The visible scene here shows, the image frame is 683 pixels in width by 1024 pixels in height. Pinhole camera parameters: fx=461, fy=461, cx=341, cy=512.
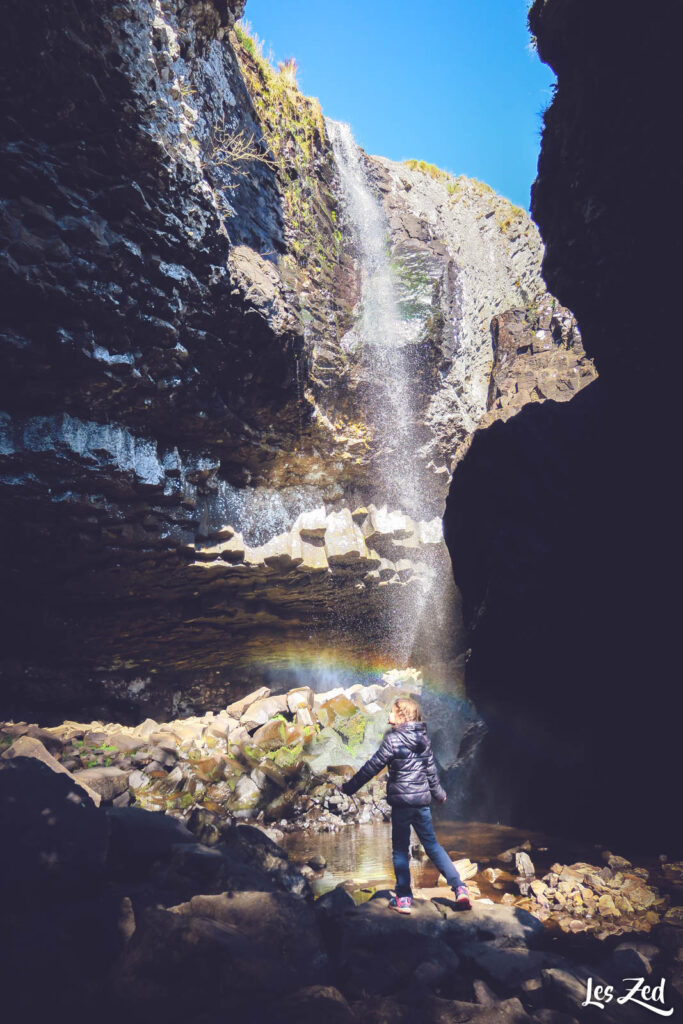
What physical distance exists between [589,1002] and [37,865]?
11.1 feet

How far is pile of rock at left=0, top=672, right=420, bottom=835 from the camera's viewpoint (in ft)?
29.1

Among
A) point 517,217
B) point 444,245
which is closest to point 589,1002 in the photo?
point 444,245

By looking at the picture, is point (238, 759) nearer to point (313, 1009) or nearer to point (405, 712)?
point (405, 712)

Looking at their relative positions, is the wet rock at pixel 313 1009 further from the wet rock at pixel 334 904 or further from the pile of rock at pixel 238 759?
the pile of rock at pixel 238 759

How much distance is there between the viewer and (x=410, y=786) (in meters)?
4.23

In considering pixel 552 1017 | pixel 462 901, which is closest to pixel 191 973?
pixel 552 1017

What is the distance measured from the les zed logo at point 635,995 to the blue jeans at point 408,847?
142cm

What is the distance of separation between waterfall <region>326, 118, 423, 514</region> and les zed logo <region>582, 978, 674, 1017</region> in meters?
11.2

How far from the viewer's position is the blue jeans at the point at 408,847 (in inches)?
154

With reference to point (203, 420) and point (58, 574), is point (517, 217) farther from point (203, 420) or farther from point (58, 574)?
point (58, 574)

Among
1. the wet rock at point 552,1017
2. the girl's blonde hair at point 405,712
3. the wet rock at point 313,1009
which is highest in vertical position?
the girl's blonde hair at point 405,712

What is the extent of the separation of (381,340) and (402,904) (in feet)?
38.7

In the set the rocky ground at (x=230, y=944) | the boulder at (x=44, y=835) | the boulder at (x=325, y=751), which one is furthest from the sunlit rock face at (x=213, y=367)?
Result: the rocky ground at (x=230, y=944)

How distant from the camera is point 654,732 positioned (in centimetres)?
626
